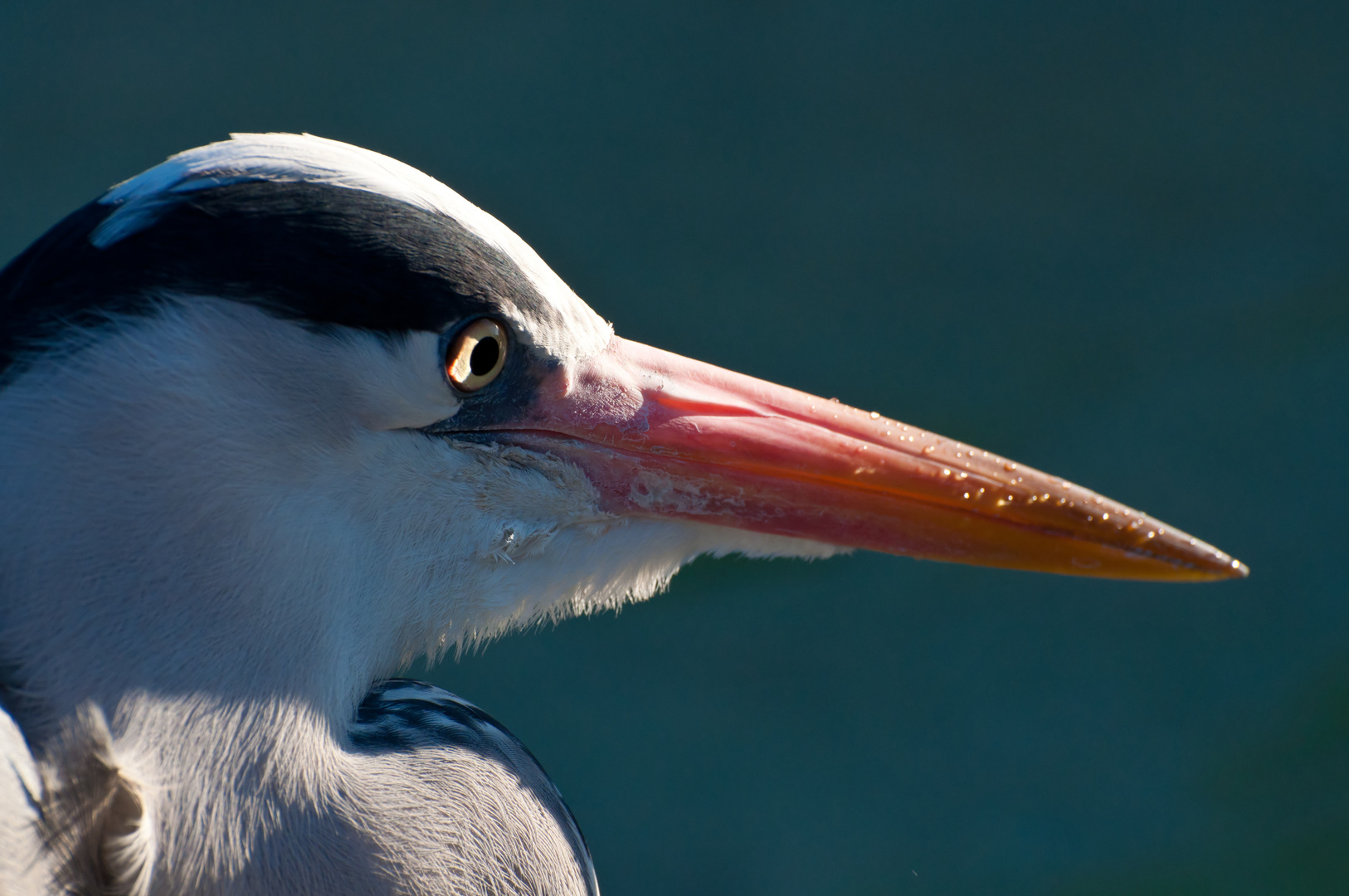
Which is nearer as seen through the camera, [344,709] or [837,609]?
[344,709]

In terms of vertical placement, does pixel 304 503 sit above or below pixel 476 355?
below

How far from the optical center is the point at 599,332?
59.0 inches

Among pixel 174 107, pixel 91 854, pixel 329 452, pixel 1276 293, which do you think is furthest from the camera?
pixel 174 107

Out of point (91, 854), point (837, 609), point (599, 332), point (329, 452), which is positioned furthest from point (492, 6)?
point (91, 854)

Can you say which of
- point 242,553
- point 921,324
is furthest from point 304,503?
point 921,324

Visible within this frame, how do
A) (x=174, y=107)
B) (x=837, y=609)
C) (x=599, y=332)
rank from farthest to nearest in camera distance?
(x=174, y=107) < (x=837, y=609) < (x=599, y=332)

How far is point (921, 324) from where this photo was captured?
3.07 m

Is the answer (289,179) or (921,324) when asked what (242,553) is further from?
(921,324)

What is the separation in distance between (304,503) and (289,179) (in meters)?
0.34

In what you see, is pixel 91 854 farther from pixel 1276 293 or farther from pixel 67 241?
pixel 1276 293

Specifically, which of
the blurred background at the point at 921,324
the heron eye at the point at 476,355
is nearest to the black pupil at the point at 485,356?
the heron eye at the point at 476,355

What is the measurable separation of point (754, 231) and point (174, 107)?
5.40ft

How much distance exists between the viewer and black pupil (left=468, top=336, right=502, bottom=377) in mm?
1338

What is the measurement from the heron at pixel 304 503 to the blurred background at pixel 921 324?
115cm
